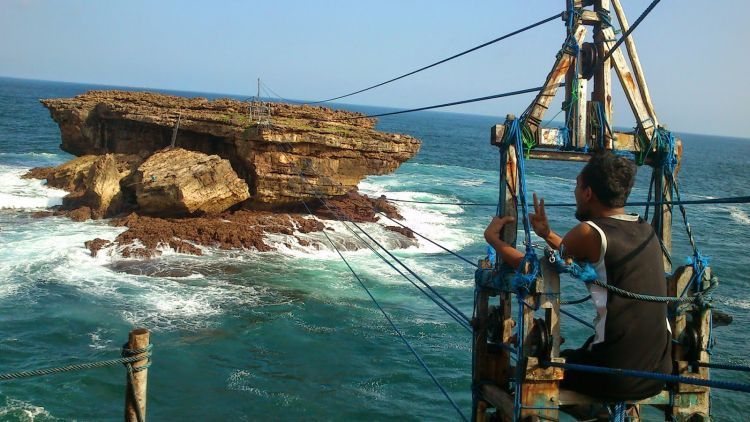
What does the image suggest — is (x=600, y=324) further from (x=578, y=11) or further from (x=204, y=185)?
(x=204, y=185)

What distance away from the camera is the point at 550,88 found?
5996 millimetres

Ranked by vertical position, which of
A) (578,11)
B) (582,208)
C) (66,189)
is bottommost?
(66,189)

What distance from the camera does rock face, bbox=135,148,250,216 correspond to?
21.6 m

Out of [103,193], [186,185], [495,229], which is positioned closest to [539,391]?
[495,229]

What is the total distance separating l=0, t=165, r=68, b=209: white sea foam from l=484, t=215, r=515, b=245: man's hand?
23.5 meters

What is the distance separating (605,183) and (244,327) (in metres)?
12.5

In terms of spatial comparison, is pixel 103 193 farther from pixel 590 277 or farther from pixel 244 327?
pixel 590 277

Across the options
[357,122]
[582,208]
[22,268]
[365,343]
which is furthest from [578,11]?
[357,122]

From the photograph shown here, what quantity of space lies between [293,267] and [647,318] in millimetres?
16610

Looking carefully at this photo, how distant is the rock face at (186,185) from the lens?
2158 centimetres

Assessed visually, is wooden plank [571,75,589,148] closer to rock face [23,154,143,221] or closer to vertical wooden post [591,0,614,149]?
vertical wooden post [591,0,614,149]

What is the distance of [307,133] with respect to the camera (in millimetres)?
23188

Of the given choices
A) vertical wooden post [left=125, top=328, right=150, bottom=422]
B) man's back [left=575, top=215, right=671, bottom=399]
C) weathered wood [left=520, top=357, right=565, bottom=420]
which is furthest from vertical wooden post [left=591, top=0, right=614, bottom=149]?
vertical wooden post [left=125, top=328, right=150, bottom=422]

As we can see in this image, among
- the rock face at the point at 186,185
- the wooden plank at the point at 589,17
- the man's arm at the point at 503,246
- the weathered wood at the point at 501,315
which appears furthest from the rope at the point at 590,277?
the rock face at the point at 186,185
